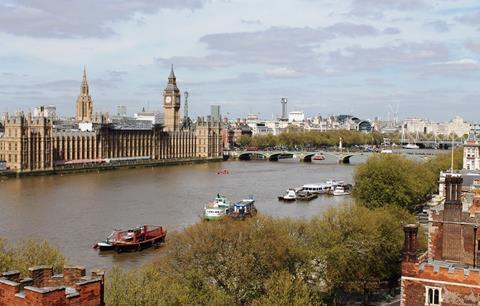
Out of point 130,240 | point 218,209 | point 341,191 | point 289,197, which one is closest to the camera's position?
point 130,240

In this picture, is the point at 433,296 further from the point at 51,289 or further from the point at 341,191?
the point at 341,191

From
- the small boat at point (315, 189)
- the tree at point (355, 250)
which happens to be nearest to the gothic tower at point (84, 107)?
the small boat at point (315, 189)

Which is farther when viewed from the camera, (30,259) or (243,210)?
(243,210)

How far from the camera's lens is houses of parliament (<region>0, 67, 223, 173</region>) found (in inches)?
2936

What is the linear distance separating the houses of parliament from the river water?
703 centimetres

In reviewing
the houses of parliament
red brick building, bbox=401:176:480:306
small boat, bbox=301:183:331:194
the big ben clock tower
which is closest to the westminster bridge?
the houses of parliament

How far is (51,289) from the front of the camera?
7496 millimetres

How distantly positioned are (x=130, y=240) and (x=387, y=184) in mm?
15108

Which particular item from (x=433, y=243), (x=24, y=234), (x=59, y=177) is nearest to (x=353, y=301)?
(x=433, y=243)

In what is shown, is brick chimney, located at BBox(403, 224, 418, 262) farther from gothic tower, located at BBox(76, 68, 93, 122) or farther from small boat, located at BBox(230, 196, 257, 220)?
gothic tower, located at BBox(76, 68, 93, 122)

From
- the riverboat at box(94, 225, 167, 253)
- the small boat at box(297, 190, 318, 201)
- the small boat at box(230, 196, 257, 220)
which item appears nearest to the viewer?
the riverboat at box(94, 225, 167, 253)

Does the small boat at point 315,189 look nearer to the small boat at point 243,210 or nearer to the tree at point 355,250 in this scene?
the small boat at point 243,210

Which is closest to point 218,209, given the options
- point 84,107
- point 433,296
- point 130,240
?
point 130,240

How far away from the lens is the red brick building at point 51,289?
297 inches
